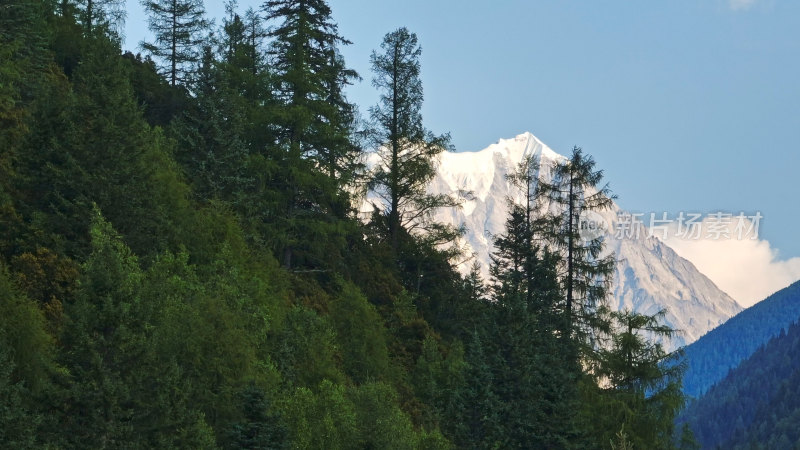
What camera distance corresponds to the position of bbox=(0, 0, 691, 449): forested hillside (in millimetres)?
24172

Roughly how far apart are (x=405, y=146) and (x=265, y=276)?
1801 cm

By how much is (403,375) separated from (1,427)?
3044cm

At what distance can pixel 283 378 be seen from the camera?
33094mm

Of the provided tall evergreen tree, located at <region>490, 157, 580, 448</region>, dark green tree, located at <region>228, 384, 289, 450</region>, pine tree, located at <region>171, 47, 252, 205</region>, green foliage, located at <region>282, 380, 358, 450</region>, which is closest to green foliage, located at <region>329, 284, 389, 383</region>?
tall evergreen tree, located at <region>490, 157, 580, 448</region>

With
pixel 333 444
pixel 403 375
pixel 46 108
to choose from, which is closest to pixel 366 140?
pixel 403 375

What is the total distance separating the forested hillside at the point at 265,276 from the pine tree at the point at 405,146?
0.47 feet

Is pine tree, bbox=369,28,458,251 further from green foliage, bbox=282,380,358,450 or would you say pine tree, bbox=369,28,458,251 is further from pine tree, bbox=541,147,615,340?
green foliage, bbox=282,380,358,450

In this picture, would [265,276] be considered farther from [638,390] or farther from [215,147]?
[638,390]

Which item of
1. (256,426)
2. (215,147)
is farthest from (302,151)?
(256,426)

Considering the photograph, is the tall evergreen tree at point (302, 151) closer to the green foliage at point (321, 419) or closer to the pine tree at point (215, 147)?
the pine tree at point (215, 147)

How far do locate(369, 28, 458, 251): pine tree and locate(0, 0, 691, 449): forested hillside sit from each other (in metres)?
0.14

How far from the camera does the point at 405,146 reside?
5681 centimetres

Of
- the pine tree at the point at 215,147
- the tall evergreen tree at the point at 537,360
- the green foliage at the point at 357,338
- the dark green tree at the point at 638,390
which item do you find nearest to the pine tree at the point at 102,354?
the green foliage at the point at 357,338

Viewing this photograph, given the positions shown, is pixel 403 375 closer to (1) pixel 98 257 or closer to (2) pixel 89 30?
(1) pixel 98 257
